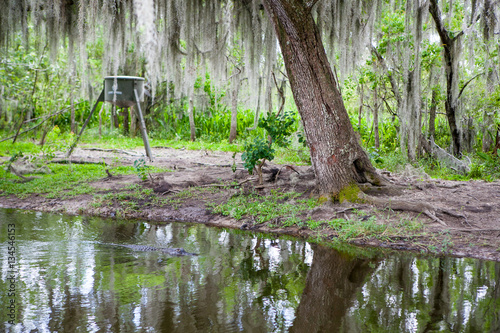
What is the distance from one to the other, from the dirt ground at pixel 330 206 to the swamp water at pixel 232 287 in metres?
0.36

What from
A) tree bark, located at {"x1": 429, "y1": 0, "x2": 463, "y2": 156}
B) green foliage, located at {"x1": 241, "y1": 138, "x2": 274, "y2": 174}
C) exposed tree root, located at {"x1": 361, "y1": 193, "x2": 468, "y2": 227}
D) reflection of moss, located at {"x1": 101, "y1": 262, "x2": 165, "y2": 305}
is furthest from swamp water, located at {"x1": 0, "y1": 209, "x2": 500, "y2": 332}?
tree bark, located at {"x1": 429, "y1": 0, "x2": 463, "y2": 156}

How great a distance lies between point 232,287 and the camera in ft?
10.8

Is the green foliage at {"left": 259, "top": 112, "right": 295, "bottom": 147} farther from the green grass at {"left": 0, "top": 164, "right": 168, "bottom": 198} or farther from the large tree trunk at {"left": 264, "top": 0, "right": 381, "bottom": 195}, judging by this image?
the green grass at {"left": 0, "top": 164, "right": 168, "bottom": 198}

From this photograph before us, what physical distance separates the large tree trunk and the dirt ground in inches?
18.7

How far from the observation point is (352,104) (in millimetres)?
14656

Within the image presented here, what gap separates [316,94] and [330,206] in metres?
1.36

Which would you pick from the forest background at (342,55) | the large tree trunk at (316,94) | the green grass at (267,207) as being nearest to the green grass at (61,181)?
the forest background at (342,55)

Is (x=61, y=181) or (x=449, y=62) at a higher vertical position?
(x=449, y=62)

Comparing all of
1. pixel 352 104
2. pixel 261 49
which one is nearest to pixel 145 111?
pixel 352 104

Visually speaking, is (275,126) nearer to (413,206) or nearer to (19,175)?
(413,206)

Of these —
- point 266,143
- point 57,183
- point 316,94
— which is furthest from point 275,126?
point 57,183

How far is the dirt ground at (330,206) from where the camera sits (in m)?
4.51

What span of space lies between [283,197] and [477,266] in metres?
2.69

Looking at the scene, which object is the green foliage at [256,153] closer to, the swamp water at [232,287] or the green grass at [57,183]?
the swamp water at [232,287]
